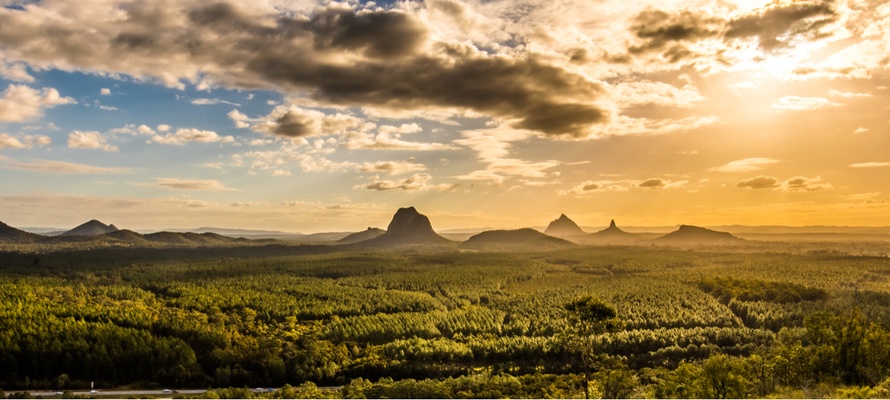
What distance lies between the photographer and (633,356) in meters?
93.9

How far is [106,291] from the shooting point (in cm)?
15188

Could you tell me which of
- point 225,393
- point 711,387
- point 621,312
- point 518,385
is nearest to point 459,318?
point 621,312

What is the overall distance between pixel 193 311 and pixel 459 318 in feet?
194

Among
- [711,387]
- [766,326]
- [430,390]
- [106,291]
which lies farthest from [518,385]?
[106,291]

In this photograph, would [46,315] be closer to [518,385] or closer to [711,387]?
[518,385]

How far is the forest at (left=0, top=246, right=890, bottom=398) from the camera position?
61188mm

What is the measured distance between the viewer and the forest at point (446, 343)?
201 ft

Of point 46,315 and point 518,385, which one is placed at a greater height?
point 46,315

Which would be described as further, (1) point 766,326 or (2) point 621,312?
(2) point 621,312

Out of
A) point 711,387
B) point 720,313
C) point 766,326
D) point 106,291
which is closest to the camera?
point 711,387

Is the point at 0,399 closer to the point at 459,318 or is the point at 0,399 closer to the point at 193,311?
the point at 193,311

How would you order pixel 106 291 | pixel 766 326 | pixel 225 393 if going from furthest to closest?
pixel 106 291
pixel 766 326
pixel 225 393

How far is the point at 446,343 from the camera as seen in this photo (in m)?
100

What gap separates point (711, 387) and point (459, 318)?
7301 centimetres
